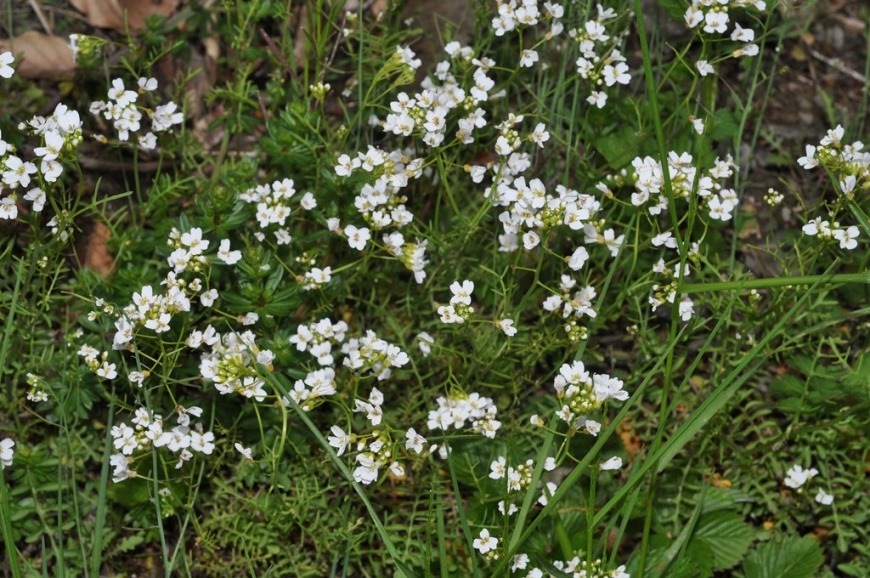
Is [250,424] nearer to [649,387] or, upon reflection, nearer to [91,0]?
[649,387]

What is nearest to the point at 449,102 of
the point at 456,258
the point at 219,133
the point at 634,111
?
the point at 456,258

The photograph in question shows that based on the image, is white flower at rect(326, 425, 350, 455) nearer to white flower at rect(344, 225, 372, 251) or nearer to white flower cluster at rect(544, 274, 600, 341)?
white flower at rect(344, 225, 372, 251)

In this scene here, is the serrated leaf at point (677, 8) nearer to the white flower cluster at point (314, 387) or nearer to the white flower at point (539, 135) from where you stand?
the white flower at point (539, 135)

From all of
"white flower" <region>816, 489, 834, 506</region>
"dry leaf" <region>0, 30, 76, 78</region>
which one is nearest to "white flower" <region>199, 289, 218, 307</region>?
"dry leaf" <region>0, 30, 76, 78</region>

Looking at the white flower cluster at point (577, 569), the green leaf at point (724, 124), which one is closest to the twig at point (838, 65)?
the green leaf at point (724, 124)

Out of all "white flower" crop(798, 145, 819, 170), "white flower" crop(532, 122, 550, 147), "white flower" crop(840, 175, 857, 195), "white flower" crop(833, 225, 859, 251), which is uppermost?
"white flower" crop(840, 175, 857, 195)

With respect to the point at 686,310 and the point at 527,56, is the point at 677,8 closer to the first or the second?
the point at 527,56
